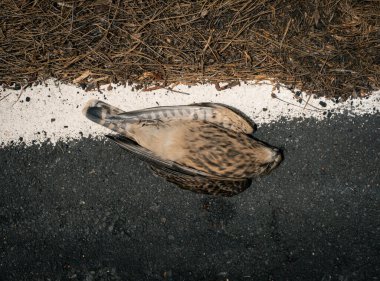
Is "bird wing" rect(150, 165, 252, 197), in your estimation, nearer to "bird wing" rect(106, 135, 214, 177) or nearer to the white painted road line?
"bird wing" rect(106, 135, 214, 177)

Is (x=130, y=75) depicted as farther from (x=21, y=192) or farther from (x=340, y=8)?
(x=340, y=8)

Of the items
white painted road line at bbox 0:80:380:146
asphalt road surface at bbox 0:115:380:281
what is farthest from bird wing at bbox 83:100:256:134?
asphalt road surface at bbox 0:115:380:281

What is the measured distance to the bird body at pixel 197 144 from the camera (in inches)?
125

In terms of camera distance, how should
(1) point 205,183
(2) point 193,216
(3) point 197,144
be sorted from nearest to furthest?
1. (3) point 197,144
2. (1) point 205,183
3. (2) point 193,216

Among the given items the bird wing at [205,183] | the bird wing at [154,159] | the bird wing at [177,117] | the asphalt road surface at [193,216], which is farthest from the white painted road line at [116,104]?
the bird wing at [205,183]

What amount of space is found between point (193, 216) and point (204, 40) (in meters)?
1.74

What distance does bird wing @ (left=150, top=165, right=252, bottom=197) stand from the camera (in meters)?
3.29

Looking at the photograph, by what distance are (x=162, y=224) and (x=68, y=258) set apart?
1016 mm

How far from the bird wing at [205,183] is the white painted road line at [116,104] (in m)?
0.69

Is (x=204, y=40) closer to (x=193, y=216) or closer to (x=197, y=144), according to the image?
(x=197, y=144)

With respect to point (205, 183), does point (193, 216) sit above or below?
below

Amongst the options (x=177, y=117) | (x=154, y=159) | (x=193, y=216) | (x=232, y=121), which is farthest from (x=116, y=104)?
(x=193, y=216)

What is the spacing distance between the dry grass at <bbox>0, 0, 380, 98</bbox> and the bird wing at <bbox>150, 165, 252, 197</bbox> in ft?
3.06

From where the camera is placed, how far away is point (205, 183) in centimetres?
334
